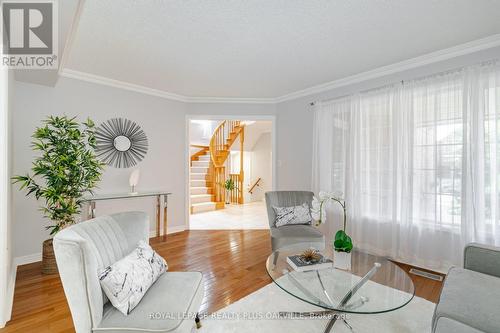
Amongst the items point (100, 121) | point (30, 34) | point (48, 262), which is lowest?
point (48, 262)

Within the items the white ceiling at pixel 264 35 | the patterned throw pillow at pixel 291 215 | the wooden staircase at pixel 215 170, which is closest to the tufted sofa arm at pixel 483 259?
the patterned throw pillow at pixel 291 215

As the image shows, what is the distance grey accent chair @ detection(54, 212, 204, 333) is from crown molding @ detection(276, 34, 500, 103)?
11.1 ft

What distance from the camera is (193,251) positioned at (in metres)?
3.41

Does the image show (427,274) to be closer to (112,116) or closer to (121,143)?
(121,143)

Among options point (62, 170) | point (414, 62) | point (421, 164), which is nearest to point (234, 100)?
point (414, 62)

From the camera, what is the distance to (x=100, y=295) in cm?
130

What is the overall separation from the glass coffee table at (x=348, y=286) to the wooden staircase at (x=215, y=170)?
473cm

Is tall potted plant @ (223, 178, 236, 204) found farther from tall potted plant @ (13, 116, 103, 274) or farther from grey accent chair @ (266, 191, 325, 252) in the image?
tall potted plant @ (13, 116, 103, 274)

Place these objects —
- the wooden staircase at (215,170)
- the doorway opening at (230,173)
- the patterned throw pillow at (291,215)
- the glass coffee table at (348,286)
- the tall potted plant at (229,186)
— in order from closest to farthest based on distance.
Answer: the glass coffee table at (348,286) → the patterned throw pillow at (291,215) → the doorway opening at (230,173) → the wooden staircase at (215,170) → the tall potted plant at (229,186)

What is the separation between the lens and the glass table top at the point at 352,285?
1.50 meters

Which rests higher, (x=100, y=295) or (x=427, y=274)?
(x=100, y=295)

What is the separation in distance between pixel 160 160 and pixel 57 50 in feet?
7.04

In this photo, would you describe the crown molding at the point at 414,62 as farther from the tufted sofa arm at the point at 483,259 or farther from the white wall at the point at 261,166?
the white wall at the point at 261,166

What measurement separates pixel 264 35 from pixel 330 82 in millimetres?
1787
